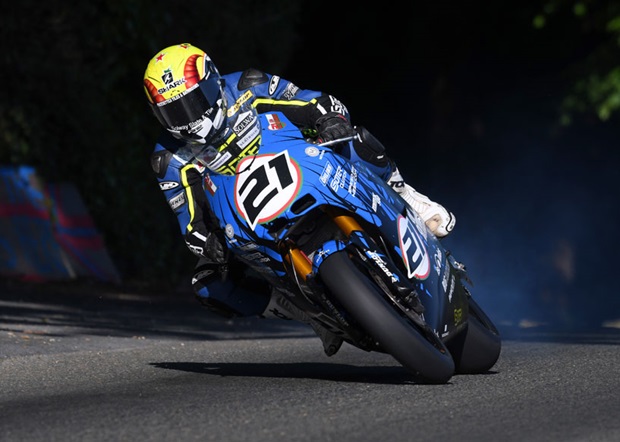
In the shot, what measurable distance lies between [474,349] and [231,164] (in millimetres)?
1801

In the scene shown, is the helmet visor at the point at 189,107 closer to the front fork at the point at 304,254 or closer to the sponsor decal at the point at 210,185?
the sponsor decal at the point at 210,185

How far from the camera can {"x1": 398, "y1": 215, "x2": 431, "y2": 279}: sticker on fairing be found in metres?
6.82

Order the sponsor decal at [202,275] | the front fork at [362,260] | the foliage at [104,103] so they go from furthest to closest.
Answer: the foliage at [104,103], the sponsor decal at [202,275], the front fork at [362,260]

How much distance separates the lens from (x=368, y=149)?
24.0 ft

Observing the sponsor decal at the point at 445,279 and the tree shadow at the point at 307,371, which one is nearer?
the sponsor decal at the point at 445,279

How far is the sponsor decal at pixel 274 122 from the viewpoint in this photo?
689 centimetres

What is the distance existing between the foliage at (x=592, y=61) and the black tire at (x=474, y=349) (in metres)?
Answer: 13.8

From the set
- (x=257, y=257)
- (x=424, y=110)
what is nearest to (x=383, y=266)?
(x=257, y=257)

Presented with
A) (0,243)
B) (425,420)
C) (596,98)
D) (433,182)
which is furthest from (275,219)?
(433,182)

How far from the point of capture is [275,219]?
656cm

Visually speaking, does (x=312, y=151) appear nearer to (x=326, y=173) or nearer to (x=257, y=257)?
(x=326, y=173)

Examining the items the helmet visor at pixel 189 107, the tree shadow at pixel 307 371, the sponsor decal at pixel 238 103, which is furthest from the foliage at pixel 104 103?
the helmet visor at pixel 189 107

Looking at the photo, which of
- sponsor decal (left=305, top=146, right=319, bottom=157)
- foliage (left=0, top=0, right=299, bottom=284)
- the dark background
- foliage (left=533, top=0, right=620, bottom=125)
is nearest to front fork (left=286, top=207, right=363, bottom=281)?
sponsor decal (left=305, top=146, right=319, bottom=157)

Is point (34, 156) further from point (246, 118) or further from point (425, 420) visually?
point (425, 420)
